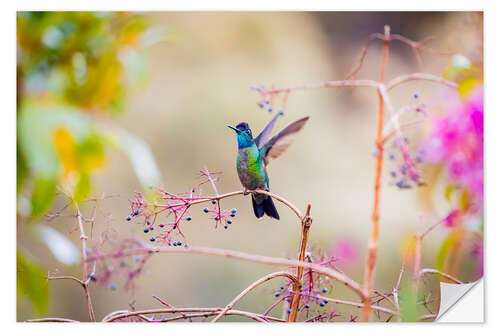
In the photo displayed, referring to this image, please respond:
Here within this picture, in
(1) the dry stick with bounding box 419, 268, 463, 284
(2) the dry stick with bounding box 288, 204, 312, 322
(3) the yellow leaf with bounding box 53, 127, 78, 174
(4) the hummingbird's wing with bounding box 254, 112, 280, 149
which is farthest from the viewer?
(4) the hummingbird's wing with bounding box 254, 112, 280, 149

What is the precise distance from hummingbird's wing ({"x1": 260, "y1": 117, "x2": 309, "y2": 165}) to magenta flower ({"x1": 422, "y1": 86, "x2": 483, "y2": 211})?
1.82ft

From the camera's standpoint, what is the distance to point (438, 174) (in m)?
2.19

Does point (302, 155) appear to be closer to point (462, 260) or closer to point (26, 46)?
point (462, 260)

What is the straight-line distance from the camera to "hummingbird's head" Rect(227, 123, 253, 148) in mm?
2189

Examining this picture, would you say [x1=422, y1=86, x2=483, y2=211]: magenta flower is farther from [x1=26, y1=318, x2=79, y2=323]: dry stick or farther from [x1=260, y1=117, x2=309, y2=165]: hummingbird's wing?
[x1=26, y1=318, x2=79, y2=323]: dry stick

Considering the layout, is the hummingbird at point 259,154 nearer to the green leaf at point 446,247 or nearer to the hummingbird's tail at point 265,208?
the hummingbird's tail at point 265,208

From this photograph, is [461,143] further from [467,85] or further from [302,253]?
[302,253]

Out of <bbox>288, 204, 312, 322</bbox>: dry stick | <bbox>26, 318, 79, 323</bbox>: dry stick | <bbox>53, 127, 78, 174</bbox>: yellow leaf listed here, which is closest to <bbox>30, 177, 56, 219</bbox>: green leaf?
<bbox>53, 127, 78, 174</bbox>: yellow leaf

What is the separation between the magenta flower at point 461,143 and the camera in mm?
2191

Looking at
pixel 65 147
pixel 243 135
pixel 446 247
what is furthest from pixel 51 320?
pixel 446 247

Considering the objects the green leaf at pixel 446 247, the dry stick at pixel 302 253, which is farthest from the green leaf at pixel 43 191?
the green leaf at pixel 446 247
